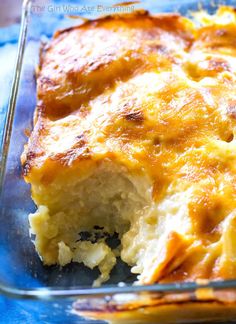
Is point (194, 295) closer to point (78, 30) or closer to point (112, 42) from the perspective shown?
point (112, 42)

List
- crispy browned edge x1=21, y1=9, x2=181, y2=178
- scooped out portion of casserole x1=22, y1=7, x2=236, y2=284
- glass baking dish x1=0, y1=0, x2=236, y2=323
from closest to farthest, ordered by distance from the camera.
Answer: glass baking dish x1=0, y1=0, x2=236, y2=323 → scooped out portion of casserole x1=22, y1=7, x2=236, y2=284 → crispy browned edge x1=21, y1=9, x2=181, y2=178

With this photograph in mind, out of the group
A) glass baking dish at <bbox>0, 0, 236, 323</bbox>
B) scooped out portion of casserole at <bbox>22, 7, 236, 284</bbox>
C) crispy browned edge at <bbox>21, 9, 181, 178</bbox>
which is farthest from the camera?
crispy browned edge at <bbox>21, 9, 181, 178</bbox>

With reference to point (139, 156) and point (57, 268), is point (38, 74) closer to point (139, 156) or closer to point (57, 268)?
point (139, 156)

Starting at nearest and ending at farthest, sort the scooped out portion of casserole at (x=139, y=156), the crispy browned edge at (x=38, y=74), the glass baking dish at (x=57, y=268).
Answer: the glass baking dish at (x=57, y=268)
the scooped out portion of casserole at (x=139, y=156)
the crispy browned edge at (x=38, y=74)

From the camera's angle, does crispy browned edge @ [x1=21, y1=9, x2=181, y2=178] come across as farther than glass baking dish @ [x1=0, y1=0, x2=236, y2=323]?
Yes

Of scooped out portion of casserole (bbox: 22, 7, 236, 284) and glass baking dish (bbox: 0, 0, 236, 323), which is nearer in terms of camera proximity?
glass baking dish (bbox: 0, 0, 236, 323)

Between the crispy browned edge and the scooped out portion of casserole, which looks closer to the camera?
the scooped out portion of casserole
